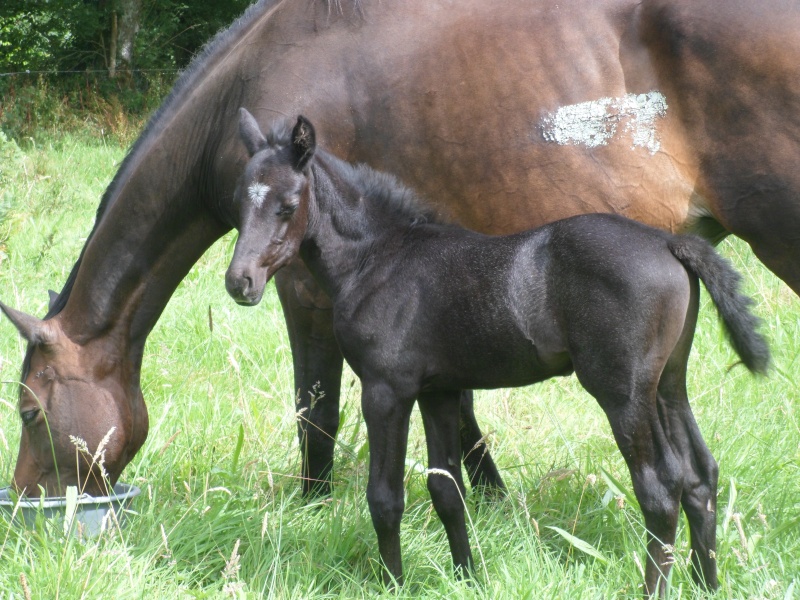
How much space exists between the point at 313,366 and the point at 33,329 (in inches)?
44.3

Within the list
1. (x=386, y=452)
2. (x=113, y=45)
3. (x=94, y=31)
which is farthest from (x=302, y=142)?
(x=94, y=31)

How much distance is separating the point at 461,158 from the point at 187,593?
1809 mm

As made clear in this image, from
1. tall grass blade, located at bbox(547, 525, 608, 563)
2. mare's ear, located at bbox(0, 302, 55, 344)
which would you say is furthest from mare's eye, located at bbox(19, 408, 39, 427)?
tall grass blade, located at bbox(547, 525, 608, 563)

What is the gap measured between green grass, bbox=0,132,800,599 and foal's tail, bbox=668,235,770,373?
60cm

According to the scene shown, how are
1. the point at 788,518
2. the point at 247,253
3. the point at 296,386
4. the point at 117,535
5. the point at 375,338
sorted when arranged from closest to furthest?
the point at 247,253
the point at 375,338
the point at 117,535
the point at 788,518
the point at 296,386

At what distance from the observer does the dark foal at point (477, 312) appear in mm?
2639

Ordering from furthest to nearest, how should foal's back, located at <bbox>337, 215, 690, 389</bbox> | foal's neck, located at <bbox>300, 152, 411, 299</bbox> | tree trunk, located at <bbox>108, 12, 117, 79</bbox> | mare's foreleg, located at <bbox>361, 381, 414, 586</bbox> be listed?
tree trunk, located at <bbox>108, 12, 117, 79</bbox>
foal's neck, located at <bbox>300, 152, 411, 299</bbox>
mare's foreleg, located at <bbox>361, 381, 414, 586</bbox>
foal's back, located at <bbox>337, 215, 690, 389</bbox>

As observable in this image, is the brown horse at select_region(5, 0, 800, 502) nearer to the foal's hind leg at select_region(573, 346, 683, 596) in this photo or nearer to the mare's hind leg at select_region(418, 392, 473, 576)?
the mare's hind leg at select_region(418, 392, 473, 576)

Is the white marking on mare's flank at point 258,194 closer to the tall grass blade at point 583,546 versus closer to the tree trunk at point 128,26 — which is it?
the tall grass blade at point 583,546

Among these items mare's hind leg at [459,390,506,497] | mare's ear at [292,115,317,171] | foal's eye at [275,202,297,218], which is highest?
mare's ear at [292,115,317,171]

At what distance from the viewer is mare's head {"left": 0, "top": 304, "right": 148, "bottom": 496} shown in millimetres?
3547

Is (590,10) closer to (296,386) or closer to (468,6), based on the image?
Result: (468,6)

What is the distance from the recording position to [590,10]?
344 cm

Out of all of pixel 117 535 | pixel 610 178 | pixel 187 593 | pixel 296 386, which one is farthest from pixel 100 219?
pixel 610 178
